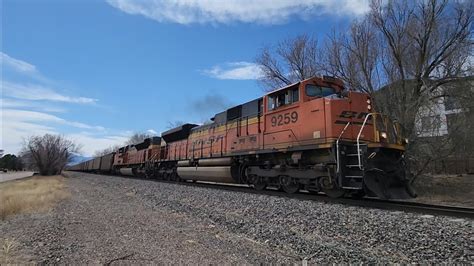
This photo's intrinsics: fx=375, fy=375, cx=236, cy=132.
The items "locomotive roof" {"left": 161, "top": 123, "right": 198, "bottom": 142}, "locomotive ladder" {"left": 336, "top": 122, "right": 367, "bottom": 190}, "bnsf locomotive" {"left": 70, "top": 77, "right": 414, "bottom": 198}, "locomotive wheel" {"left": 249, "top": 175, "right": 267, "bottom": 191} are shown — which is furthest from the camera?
"locomotive roof" {"left": 161, "top": 123, "right": 198, "bottom": 142}

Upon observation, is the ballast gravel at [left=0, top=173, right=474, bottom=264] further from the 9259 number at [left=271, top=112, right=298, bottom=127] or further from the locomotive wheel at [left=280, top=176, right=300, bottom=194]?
the 9259 number at [left=271, top=112, right=298, bottom=127]

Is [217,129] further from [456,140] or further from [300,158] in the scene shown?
[456,140]

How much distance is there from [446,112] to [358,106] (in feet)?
38.6

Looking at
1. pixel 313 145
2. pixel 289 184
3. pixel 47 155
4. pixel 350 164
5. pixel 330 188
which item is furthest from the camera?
pixel 47 155

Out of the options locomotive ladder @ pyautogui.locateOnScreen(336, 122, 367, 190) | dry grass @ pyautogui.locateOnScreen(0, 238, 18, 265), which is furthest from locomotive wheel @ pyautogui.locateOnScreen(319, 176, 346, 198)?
dry grass @ pyautogui.locateOnScreen(0, 238, 18, 265)

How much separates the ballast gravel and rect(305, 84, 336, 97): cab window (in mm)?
3824

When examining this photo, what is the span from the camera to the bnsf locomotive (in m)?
9.61

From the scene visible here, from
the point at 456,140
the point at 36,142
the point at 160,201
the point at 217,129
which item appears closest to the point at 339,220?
the point at 160,201

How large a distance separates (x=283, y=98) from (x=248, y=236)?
6826 millimetres

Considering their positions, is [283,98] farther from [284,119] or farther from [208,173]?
[208,173]

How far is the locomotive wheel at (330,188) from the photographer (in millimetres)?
10083

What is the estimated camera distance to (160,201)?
11.4 metres

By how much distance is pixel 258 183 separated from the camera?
13.5 metres

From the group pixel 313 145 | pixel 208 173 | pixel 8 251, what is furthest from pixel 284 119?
pixel 8 251
